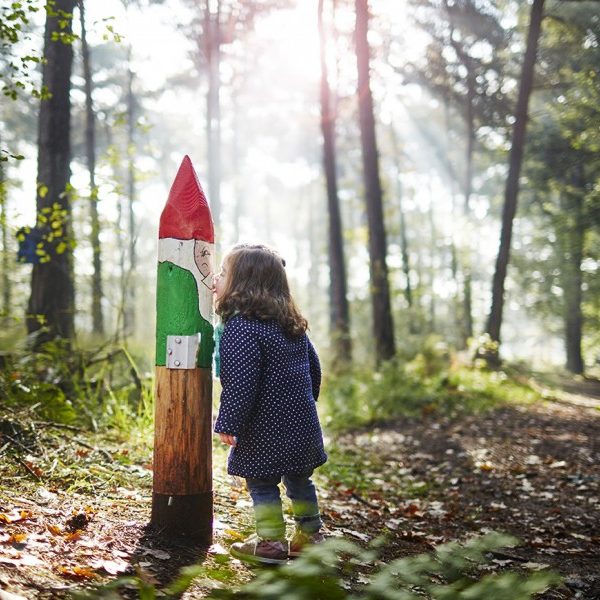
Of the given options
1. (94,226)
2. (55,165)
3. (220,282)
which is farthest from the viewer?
(55,165)

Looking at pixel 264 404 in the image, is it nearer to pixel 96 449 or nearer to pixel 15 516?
pixel 15 516

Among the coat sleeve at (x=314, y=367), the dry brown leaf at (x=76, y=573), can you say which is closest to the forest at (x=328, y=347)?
the dry brown leaf at (x=76, y=573)

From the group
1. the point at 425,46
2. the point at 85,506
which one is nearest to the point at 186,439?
the point at 85,506

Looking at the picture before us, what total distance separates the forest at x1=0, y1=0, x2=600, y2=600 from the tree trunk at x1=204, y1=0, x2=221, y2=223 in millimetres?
83

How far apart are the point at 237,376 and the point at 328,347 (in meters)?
12.2

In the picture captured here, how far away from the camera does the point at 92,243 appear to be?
7.76 meters

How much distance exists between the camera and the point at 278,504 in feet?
11.3

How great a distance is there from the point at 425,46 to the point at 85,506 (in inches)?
685

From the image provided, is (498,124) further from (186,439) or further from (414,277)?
(414,277)

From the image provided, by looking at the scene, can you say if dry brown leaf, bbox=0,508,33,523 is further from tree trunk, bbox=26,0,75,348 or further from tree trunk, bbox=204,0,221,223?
tree trunk, bbox=204,0,221,223

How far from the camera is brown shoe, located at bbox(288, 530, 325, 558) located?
3494mm

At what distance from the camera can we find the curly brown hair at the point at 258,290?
342cm

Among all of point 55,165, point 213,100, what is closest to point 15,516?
point 55,165

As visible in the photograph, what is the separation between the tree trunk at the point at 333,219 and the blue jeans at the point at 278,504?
10.2m
